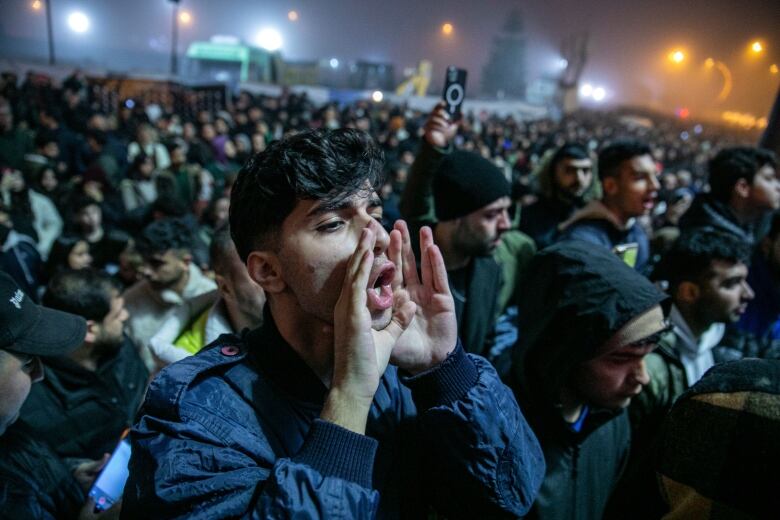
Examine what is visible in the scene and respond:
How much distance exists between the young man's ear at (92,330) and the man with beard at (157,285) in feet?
1.93

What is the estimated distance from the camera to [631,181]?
3.60 metres

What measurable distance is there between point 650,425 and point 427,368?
1.51 metres

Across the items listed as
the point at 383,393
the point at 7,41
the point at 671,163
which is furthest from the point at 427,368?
the point at 7,41

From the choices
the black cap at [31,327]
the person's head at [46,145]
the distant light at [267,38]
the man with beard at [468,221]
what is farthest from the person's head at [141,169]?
the distant light at [267,38]

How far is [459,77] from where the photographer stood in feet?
10.3

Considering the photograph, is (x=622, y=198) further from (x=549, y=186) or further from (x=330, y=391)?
(x=330, y=391)

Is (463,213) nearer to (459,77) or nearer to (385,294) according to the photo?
(459,77)

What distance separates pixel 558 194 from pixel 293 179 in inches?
148

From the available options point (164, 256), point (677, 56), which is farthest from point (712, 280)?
point (677, 56)

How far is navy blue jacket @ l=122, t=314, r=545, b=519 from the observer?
1.03m

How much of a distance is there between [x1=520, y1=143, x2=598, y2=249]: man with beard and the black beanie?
1291 mm

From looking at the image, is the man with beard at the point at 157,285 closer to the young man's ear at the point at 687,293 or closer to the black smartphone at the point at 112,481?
the black smartphone at the point at 112,481

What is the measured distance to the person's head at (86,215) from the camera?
193 inches

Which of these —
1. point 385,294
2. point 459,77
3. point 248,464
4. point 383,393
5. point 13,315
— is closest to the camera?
point 248,464
